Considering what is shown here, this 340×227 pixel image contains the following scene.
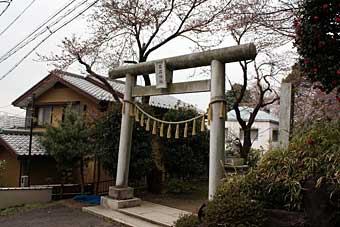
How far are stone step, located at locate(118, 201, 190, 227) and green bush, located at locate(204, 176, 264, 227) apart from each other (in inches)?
92.0

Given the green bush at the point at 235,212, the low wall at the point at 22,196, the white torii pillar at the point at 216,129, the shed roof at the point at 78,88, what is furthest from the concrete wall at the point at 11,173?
the green bush at the point at 235,212

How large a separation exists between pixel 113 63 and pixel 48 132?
3238 mm

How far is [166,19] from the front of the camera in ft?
36.8

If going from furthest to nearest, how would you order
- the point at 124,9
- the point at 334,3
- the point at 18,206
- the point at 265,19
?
1. the point at 124,9
2. the point at 18,206
3. the point at 265,19
4. the point at 334,3

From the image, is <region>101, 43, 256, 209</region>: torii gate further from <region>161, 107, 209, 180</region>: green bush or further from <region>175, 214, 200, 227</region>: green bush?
<region>161, 107, 209, 180</region>: green bush

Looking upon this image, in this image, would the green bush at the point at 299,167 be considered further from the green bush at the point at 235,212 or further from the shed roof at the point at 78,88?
the shed roof at the point at 78,88

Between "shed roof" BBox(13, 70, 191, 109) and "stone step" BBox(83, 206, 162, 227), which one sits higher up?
"shed roof" BBox(13, 70, 191, 109)

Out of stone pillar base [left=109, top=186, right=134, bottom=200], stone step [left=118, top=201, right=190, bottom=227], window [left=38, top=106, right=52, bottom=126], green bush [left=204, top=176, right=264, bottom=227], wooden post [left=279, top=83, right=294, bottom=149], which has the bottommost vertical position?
stone step [left=118, top=201, right=190, bottom=227]

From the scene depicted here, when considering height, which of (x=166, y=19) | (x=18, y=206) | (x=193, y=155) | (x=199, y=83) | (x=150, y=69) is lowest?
(x=18, y=206)

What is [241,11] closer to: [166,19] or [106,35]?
[166,19]

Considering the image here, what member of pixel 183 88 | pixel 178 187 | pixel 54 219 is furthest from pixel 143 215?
pixel 178 187

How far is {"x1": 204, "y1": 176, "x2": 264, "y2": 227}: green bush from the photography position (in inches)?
167

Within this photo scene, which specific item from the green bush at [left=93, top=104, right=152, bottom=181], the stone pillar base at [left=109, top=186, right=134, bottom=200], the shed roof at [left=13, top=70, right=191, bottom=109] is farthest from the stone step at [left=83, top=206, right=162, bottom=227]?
the shed roof at [left=13, top=70, right=191, bottom=109]

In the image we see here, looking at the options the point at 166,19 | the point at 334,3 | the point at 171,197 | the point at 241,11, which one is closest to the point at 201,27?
the point at 166,19
